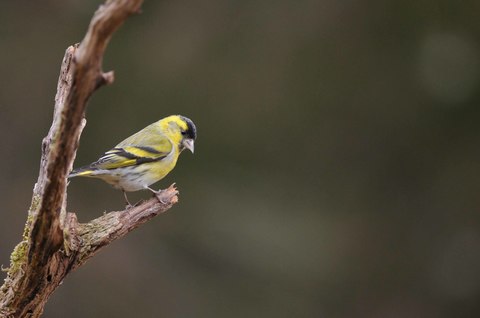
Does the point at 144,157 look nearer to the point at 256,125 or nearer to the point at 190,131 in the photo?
the point at 190,131

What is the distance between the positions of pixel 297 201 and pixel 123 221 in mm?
5825

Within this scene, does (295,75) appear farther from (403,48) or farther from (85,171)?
(85,171)

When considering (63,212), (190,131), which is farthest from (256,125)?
(63,212)

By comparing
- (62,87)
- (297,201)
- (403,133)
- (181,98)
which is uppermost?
(62,87)

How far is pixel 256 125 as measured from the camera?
992 centimetres

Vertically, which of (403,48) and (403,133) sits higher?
(403,48)

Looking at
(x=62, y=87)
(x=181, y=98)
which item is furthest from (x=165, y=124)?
(x=181, y=98)

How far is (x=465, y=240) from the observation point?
34.2ft

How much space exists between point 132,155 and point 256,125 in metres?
4.69

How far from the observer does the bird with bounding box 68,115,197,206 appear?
5.15m

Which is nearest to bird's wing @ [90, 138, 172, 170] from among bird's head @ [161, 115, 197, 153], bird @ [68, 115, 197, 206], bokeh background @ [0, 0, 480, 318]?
bird @ [68, 115, 197, 206]

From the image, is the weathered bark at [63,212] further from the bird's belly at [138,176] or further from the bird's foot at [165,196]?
the bird's belly at [138,176]

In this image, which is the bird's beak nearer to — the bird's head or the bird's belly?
the bird's head

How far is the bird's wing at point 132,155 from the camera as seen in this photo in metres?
5.14
